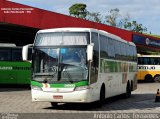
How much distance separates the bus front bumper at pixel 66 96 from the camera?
16312 mm

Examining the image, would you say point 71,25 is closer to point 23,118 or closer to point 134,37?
point 134,37

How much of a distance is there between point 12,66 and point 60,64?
15.7m

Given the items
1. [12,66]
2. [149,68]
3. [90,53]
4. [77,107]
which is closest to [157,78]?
[149,68]

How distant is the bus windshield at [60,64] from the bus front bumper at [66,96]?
435 millimetres

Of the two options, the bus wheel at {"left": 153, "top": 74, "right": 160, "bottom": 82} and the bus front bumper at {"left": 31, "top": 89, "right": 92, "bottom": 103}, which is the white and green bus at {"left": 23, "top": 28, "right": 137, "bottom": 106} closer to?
the bus front bumper at {"left": 31, "top": 89, "right": 92, "bottom": 103}

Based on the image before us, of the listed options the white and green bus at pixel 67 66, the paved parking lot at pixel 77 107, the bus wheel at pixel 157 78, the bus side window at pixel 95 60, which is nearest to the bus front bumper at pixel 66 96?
the white and green bus at pixel 67 66

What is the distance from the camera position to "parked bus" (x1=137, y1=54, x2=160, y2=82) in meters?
46.2

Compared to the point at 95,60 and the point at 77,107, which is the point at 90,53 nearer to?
the point at 95,60

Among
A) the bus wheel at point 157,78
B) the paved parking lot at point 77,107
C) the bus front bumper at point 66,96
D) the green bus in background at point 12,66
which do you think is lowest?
the paved parking lot at point 77,107

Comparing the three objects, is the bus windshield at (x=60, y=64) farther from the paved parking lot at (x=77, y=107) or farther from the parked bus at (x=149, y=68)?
the parked bus at (x=149, y=68)

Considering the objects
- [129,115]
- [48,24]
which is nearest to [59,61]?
[129,115]

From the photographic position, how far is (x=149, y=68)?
46406mm

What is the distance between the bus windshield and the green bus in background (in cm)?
1503

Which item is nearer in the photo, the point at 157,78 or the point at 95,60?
the point at 95,60
